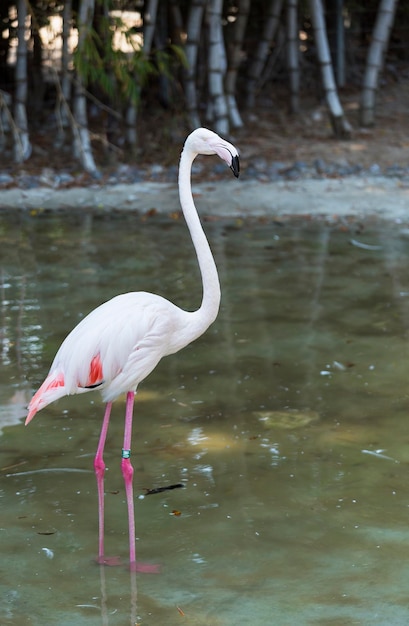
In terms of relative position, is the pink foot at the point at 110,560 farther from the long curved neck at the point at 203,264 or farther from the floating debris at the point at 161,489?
the long curved neck at the point at 203,264

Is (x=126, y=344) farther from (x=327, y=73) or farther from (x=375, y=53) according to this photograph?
(x=375, y=53)

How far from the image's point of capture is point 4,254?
747 centimetres

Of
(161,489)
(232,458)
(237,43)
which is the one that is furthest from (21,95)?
(161,489)

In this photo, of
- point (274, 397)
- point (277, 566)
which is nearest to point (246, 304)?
point (274, 397)

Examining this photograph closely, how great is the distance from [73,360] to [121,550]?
2.23ft

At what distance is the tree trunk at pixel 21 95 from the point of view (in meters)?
9.91

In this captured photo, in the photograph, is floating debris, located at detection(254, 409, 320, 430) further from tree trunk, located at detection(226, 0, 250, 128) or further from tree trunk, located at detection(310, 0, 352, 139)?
tree trunk, located at detection(226, 0, 250, 128)

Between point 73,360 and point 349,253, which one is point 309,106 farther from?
Answer: point 73,360

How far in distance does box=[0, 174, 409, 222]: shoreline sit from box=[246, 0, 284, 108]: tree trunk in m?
2.97

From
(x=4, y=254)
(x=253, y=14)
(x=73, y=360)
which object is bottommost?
(x=4, y=254)

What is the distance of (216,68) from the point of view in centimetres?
1014

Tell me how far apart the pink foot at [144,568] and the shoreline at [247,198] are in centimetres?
583

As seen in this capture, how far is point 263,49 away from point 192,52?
1.78 m

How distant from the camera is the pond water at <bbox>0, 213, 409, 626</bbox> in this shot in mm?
3023
